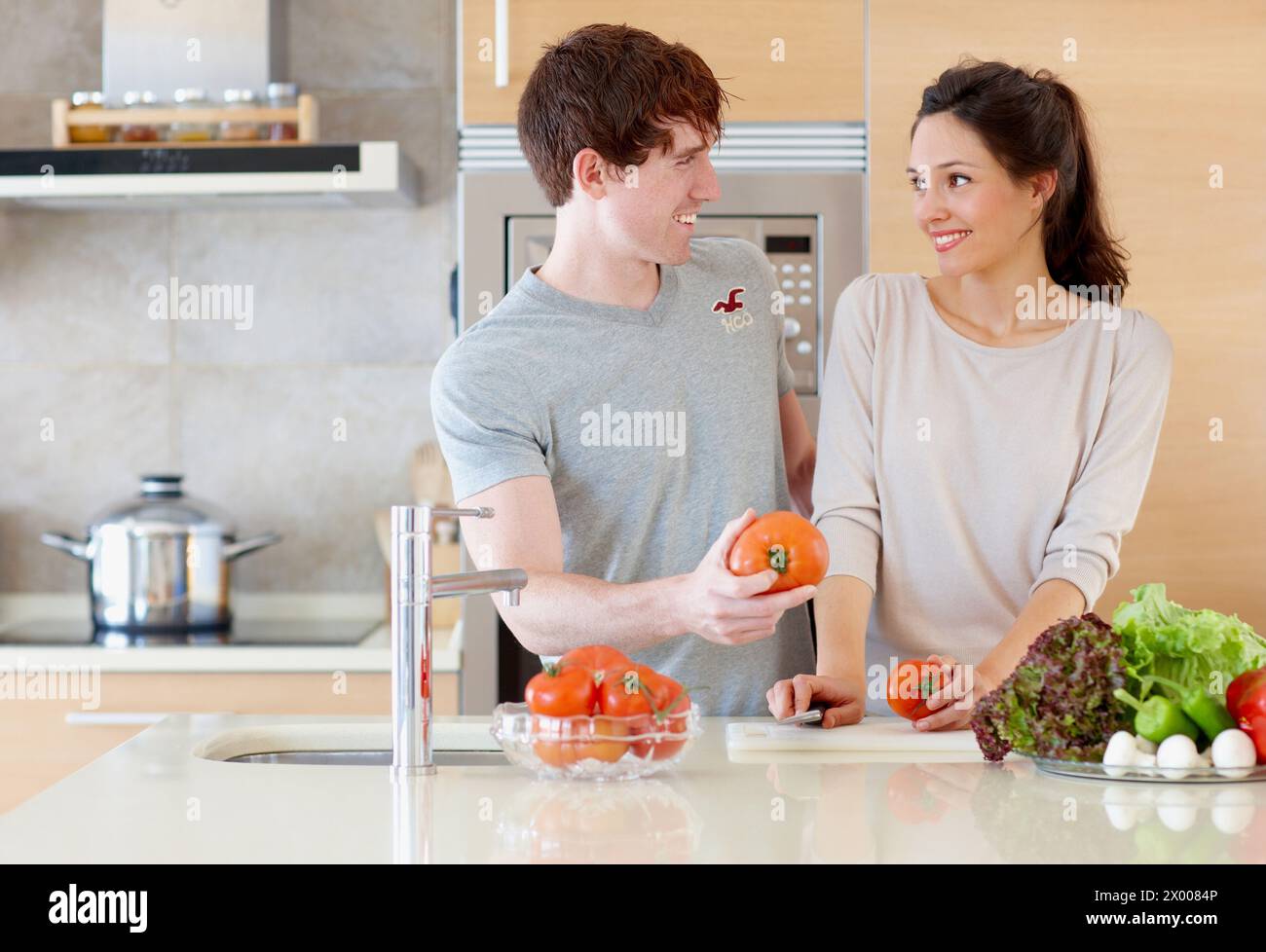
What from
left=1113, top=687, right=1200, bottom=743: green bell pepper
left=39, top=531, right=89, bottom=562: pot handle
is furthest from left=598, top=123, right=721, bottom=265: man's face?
left=39, top=531, right=89, bottom=562: pot handle

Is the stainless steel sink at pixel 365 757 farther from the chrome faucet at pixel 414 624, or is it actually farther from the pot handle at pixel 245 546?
the pot handle at pixel 245 546

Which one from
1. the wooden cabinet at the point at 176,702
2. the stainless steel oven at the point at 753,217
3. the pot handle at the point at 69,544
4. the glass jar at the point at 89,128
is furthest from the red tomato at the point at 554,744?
the glass jar at the point at 89,128

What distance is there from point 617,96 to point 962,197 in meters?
0.42

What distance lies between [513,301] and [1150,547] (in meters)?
1.13

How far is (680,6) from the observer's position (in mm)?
2191

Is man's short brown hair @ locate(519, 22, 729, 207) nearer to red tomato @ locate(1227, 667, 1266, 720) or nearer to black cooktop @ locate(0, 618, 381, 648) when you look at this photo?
red tomato @ locate(1227, 667, 1266, 720)

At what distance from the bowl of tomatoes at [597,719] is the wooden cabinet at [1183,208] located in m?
1.26

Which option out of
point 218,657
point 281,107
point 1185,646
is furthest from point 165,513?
point 1185,646

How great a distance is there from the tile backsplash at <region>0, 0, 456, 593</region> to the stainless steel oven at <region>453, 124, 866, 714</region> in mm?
628

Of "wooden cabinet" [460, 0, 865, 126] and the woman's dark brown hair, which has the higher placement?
"wooden cabinet" [460, 0, 865, 126]

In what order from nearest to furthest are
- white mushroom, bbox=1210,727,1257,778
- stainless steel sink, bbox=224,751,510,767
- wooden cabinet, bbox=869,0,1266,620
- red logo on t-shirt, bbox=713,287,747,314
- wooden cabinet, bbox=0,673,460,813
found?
white mushroom, bbox=1210,727,1257,778 < stainless steel sink, bbox=224,751,510,767 < red logo on t-shirt, bbox=713,287,747,314 < wooden cabinet, bbox=869,0,1266,620 < wooden cabinet, bbox=0,673,460,813

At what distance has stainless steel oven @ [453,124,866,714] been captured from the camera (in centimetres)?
219

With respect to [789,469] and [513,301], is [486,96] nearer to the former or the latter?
[513,301]

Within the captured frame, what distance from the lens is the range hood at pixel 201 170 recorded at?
2361 mm
